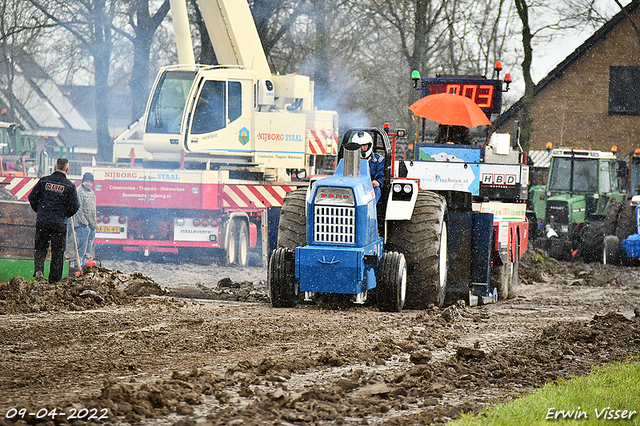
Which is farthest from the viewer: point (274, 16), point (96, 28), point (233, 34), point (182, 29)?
point (96, 28)

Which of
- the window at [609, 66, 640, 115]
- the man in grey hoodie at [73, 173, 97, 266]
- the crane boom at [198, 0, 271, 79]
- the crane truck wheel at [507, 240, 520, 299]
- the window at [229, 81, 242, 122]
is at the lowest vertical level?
the crane truck wheel at [507, 240, 520, 299]

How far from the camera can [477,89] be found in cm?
1516

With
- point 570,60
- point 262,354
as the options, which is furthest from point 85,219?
point 570,60

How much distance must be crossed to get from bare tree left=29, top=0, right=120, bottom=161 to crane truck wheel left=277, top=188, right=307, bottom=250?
765 inches

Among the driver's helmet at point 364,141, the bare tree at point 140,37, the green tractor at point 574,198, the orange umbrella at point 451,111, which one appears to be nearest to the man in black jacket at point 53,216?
the driver's helmet at point 364,141

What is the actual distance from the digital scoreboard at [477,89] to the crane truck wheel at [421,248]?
5.53 meters

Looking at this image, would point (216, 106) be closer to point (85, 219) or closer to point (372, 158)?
point (85, 219)

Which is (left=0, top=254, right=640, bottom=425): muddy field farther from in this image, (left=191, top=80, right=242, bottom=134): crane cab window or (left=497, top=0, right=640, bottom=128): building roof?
(left=497, top=0, right=640, bottom=128): building roof

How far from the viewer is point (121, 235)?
16.2 meters

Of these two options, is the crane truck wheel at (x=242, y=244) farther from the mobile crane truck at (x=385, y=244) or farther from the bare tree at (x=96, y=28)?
the bare tree at (x=96, y=28)

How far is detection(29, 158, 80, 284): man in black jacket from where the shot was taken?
1164cm

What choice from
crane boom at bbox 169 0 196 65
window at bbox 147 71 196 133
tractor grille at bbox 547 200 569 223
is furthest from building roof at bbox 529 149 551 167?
window at bbox 147 71 196 133

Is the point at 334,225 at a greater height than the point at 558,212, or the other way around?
the point at 334,225

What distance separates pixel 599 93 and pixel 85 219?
93.0 feet
